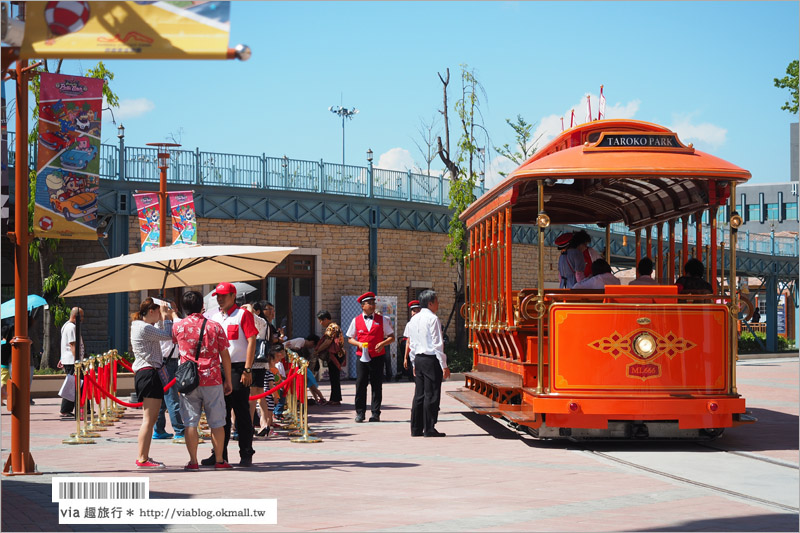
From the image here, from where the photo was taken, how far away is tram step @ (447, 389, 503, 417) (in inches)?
540

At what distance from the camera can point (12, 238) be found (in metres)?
10.2

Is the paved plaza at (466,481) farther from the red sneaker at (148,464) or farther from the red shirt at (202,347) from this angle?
the red shirt at (202,347)

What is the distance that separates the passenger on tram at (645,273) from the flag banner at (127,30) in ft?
29.8

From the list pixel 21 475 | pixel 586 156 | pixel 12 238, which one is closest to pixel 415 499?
pixel 21 475

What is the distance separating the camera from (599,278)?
1335 centimetres

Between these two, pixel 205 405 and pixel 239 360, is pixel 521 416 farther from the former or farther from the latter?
pixel 205 405

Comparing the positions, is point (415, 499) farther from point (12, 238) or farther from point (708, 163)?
point (708, 163)

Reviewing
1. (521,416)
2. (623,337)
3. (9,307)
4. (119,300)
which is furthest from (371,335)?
(119,300)

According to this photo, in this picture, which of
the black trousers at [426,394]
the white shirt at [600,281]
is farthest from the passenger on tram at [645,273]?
the black trousers at [426,394]

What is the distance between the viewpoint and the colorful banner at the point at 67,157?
11.5 m

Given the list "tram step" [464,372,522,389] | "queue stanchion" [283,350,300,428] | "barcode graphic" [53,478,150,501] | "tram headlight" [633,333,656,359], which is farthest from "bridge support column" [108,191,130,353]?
"barcode graphic" [53,478,150,501]

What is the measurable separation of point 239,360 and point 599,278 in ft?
14.9

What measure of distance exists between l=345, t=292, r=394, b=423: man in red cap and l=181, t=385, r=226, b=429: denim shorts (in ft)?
17.9

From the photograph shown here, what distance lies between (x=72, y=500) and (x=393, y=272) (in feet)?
79.1
